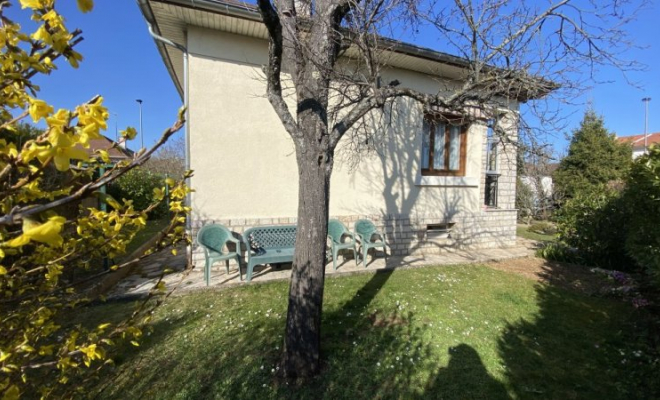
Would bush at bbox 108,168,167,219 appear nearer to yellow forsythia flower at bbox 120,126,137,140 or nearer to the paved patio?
the paved patio

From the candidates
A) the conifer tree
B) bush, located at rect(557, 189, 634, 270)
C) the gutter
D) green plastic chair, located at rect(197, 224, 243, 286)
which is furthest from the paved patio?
the conifer tree

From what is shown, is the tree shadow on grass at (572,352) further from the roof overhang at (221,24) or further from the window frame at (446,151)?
the window frame at (446,151)

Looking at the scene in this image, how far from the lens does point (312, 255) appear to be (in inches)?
103

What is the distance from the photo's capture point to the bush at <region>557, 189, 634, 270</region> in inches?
237

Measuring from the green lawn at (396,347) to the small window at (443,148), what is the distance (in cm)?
380

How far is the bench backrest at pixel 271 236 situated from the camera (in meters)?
5.64

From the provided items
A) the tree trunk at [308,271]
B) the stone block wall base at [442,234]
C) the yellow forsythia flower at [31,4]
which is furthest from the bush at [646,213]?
the yellow forsythia flower at [31,4]

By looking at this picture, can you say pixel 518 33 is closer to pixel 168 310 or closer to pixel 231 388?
pixel 231 388

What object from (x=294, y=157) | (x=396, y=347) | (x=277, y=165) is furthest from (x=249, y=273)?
(x=396, y=347)

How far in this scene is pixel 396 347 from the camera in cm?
307

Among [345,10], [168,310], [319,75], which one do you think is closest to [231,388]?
[168,310]

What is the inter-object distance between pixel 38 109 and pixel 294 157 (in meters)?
5.35

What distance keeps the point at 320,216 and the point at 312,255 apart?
1.16ft

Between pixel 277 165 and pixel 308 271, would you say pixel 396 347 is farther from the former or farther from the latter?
pixel 277 165
